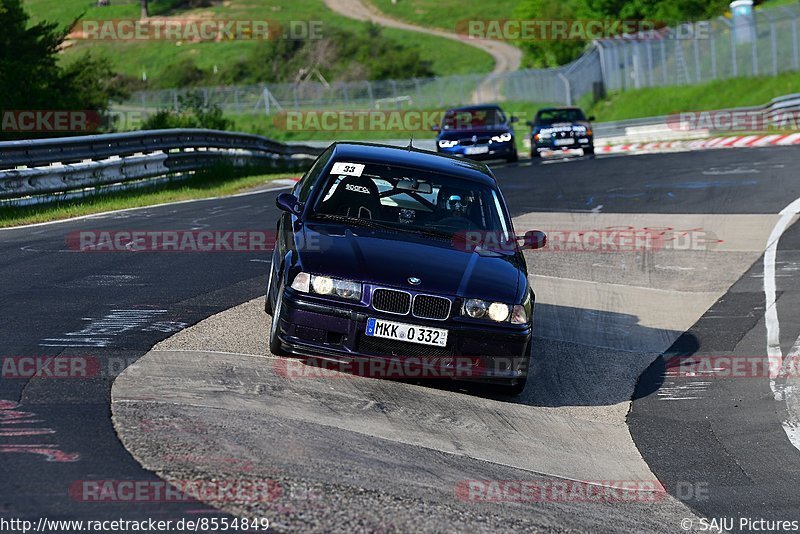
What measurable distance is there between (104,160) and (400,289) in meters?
13.9

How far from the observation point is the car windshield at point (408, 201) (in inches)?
328

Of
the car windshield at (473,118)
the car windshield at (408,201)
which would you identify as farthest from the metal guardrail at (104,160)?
the car windshield at (408,201)

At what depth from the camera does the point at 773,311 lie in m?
10.8

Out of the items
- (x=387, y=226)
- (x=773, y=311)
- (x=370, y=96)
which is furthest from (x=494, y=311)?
(x=370, y=96)

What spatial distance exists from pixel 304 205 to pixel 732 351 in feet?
12.1

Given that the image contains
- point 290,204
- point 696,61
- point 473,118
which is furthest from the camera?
point 696,61

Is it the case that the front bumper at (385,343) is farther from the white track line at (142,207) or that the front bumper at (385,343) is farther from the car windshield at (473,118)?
the car windshield at (473,118)

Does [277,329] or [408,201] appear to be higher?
[408,201]

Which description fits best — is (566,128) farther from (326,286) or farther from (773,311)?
(326,286)

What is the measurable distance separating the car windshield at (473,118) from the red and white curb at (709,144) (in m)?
5.68

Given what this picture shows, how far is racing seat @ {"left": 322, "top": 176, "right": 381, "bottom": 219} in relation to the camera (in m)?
8.37

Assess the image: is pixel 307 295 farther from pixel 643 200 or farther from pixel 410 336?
pixel 643 200

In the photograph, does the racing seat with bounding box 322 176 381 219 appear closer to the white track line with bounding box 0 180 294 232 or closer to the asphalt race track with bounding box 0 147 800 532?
the asphalt race track with bounding box 0 147 800 532

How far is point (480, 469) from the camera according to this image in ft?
19.9
